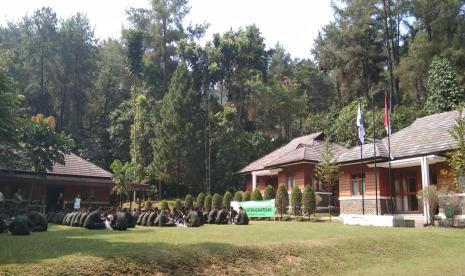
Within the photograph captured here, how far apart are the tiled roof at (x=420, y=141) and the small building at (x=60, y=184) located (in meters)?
17.4

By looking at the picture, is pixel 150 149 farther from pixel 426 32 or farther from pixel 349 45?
pixel 426 32

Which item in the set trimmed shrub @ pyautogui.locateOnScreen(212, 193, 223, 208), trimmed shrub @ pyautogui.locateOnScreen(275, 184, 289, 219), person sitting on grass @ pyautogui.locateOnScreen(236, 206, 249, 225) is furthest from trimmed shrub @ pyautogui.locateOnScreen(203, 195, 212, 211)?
person sitting on grass @ pyautogui.locateOnScreen(236, 206, 249, 225)

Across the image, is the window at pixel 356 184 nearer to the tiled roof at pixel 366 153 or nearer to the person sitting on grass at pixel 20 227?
the tiled roof at pixel 366 153

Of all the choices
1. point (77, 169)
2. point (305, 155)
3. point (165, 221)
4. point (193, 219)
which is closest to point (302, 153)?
point (305, 155)

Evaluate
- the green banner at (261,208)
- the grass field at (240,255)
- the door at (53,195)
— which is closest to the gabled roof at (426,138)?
the green banner at (261,208)

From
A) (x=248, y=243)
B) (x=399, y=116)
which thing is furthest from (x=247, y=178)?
(x=248, y=243)

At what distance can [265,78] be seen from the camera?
51375 millimetres

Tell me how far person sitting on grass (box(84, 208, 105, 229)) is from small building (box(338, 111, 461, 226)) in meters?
12.4

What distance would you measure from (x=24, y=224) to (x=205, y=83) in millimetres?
35125

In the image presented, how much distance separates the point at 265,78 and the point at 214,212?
30.3 meters

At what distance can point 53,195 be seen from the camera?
107ft

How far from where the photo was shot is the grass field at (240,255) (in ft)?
32.7

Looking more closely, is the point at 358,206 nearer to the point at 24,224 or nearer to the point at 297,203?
the point at 297,203

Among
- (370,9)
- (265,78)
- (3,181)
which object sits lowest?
(3,181)
